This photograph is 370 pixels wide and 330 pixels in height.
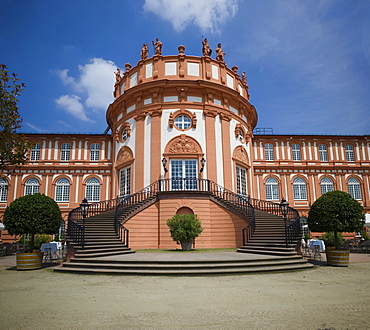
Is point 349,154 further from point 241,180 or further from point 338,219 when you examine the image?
point 338,219

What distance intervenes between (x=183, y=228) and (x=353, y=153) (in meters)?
23.7

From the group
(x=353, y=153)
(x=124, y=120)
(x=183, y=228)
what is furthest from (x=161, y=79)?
(x=353, y=153)

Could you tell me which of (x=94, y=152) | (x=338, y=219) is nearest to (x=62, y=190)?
(x=94, y=152)

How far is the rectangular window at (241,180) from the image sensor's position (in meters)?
22.7

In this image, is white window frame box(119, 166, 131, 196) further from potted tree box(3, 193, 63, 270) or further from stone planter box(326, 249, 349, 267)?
stone planter box(326, 249, 349, 267)

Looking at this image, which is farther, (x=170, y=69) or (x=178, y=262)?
(x=170, y=69)

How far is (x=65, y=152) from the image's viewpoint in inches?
1118

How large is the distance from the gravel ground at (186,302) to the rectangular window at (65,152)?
20260 mm

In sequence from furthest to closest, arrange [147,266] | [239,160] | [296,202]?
1. [296,202]
2. [239,160]
3. [147,266]

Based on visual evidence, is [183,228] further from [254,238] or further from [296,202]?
[296,202]

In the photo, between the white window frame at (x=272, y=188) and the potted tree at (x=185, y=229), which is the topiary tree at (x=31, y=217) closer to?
the potted tree at (x=185, y=229)

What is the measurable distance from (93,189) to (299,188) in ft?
62.5

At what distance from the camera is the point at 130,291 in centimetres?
709

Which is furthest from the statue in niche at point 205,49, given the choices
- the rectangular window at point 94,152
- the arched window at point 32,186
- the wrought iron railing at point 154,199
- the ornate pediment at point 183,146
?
the arched window at point 32,186
